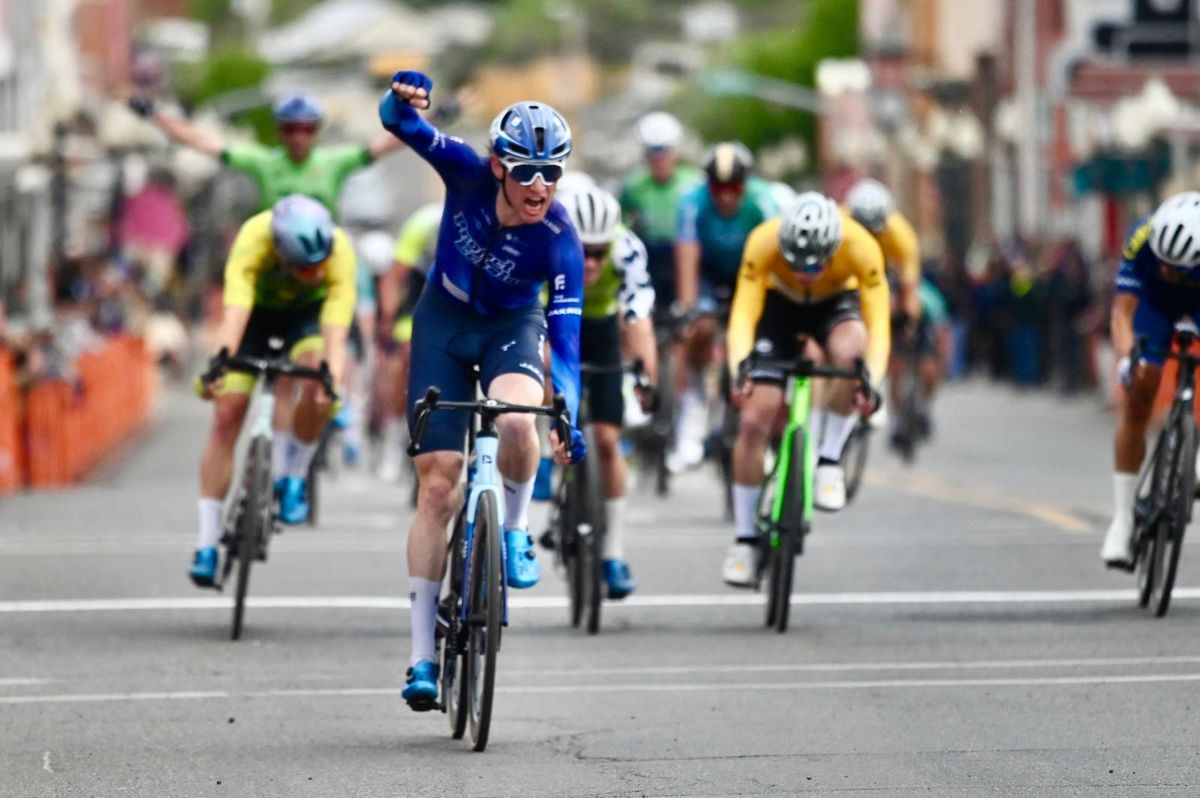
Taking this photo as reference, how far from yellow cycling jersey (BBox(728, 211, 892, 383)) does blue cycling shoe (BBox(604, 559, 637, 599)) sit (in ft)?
3.18

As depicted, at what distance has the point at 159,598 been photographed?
48.3 feet

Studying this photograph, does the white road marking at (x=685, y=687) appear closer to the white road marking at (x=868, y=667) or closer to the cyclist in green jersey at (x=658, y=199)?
the white road marking at (x=868, y=667)

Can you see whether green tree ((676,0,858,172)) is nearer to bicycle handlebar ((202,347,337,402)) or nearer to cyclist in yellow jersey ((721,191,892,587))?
cyclist in yellow jersey ((721,191,892,587))

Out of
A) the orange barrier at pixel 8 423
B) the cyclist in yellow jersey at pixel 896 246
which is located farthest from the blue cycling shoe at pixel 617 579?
the orange barrier at pixel 8 423

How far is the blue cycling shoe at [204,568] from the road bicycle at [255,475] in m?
0.07

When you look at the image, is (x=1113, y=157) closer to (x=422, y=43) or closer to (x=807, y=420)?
(x=807, y=420)

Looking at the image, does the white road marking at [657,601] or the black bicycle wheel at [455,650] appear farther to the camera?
the white road marking at [657,601]

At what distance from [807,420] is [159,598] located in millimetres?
3311

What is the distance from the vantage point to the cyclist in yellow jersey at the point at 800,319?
13.4 m

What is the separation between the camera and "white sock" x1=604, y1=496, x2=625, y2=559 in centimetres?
1353

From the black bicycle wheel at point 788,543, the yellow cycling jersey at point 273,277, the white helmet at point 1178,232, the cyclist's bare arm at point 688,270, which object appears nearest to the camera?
the white helmet at point 1178,232

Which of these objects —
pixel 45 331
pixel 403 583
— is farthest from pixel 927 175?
pixel 403 583

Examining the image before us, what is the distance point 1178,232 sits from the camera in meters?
12.8

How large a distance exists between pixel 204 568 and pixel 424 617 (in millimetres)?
3424
